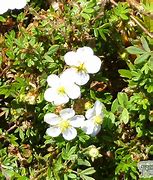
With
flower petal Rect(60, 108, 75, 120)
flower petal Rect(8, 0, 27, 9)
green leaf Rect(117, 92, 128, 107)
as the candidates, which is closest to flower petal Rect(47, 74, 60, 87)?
flower petal Rect(60, 108, 75, 120)

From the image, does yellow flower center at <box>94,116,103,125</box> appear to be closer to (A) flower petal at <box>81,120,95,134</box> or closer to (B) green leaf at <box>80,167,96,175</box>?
(A) flower petal at <box>81,120,95,134</box>

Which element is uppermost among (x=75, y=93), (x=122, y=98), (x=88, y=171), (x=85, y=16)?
(x=85, y=16)

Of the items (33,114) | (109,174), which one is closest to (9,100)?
(33,114)

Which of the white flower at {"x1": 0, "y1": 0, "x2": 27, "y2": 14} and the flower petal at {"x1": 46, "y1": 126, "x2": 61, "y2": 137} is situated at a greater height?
the white flower at {"x1": 0, "y1": 0, "x2": 27, "y2": 14}

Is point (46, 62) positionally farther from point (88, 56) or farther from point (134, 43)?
point (134, 43)

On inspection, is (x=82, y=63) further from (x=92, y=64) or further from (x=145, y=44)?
(x=145, y=44)

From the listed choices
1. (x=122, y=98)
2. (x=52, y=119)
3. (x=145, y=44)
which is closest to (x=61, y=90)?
(x=52, y=119)

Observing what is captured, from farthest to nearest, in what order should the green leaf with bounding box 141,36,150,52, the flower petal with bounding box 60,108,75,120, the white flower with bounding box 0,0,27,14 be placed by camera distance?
1. the white flower with bounding box 0,0,27,14
2. the green leaf with bounding box 141,36,150,52
3. the flower petal with bounding box 60,108,75,120

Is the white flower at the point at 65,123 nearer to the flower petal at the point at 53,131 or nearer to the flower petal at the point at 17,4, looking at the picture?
the flower petal at the point at 53,131
